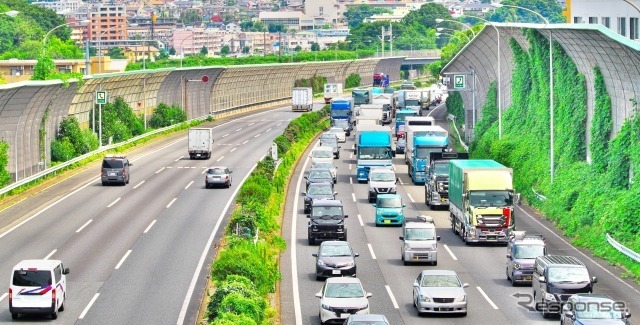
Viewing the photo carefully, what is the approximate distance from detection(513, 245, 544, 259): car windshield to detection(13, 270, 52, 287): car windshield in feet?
56.8

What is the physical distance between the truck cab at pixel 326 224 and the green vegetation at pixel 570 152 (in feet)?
35.2

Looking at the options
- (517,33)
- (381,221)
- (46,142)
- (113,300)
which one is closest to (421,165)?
(517,33)

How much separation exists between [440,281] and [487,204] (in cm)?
1648

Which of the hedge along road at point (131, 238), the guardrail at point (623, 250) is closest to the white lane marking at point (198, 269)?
the hedge along road at point (131, 238)

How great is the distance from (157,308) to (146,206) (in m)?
28.1

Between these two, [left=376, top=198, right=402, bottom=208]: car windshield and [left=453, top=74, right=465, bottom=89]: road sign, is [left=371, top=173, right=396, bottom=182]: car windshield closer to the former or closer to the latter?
[left=376, top=198, right=402, bottom=208]: car windshield

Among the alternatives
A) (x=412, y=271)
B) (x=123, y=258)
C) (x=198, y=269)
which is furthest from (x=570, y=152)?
(x=123, y=258)

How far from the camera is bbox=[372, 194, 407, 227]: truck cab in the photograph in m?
66.1

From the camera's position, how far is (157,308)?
1738 inches

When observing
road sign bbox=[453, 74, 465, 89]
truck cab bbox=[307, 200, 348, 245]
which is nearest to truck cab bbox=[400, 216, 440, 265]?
truck cab bbox=[307, 200, 348, 245]

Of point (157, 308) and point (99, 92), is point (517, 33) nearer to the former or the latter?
point (99, 92)

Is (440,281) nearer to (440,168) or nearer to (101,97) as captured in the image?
(440,168)

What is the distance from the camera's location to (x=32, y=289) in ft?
136

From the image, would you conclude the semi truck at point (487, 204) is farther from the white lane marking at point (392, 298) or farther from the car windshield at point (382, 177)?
the car windshield at point (382, 177)
